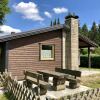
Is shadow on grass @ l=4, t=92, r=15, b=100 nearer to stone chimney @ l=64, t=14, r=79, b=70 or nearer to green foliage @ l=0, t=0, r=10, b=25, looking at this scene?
stone chimney @ l=64, t=14, r=79, b=70

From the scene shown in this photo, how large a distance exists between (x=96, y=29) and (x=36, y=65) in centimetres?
8387

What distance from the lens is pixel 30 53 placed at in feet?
48.9

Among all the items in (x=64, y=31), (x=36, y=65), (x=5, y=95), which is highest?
(x=64, y=31)

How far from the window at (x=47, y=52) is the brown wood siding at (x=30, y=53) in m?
0.31

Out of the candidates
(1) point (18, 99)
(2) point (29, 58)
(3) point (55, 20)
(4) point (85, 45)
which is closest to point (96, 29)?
(3) point (55, 20)

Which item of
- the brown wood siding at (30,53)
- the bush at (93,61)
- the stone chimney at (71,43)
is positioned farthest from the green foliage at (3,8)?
the brown wood siding at (30,53)

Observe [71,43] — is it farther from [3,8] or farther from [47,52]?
[3,8]

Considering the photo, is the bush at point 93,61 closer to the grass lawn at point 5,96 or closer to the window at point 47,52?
the window at point 47,52

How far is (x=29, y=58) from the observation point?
586 inches

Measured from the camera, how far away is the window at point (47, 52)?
15531 mm

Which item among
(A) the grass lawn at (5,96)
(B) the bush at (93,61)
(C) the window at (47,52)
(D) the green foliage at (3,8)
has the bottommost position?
(A) the grass lawn at (5,96)

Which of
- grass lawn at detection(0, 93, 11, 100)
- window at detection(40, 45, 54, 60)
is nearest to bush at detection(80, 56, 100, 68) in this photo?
window at detection(40, 45, 54, 60)

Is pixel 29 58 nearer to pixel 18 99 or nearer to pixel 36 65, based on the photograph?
pixel 36 65

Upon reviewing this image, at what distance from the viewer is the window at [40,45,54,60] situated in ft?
51.0
